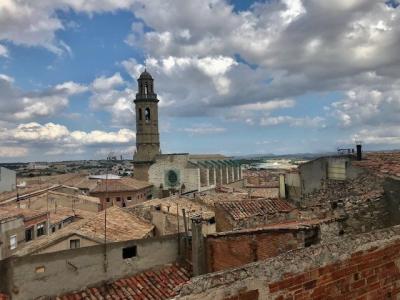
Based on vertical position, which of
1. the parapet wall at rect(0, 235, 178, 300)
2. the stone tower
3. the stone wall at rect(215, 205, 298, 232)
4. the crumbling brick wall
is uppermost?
the stone tower

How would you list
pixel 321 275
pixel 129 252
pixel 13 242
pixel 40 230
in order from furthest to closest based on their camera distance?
pixel 40 230 < pixel 13 242 < pixel 129 252 < pixel 321 275

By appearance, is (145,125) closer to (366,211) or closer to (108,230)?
(108,230)

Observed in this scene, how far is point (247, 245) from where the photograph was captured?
11.0 meters

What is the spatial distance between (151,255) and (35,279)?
142 inches

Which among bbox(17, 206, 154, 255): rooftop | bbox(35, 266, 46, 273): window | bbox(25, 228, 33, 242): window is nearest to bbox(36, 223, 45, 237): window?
bbox(25, 228, 33, 242): window

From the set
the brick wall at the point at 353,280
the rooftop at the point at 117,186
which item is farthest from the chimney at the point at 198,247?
the rooftop at the point at 117,186

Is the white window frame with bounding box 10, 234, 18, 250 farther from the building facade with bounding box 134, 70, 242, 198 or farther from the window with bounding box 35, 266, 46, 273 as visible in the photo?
the building facade with bounding box 134, 70, 242, 198

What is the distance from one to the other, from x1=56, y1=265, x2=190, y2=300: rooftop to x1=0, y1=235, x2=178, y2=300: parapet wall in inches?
7.1

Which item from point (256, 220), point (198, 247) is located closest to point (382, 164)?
point (256, 220)

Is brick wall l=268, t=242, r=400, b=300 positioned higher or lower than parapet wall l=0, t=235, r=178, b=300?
higher

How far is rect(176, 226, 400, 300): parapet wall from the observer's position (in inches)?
151

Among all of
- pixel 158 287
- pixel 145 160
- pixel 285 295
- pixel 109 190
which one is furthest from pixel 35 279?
pixel 145 160

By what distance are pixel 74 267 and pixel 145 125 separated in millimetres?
50030

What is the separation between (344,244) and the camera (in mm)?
4535
